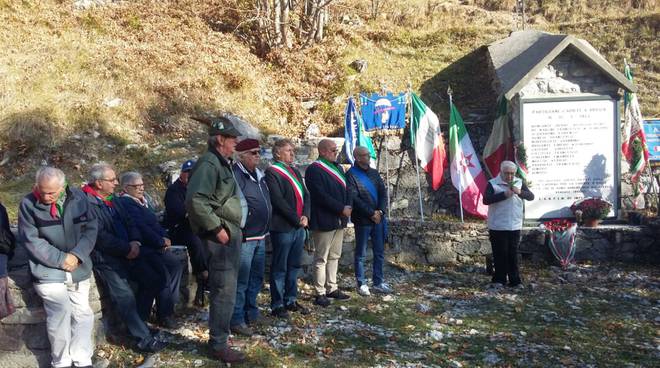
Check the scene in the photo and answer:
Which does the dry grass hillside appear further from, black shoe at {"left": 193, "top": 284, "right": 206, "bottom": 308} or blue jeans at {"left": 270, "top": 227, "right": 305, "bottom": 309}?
blue jeans at {"left": 270, "top": 227, "right": 305, "bottom": 309}

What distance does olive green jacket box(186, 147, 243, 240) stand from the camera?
4199 mm

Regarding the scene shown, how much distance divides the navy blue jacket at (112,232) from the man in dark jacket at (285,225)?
1435 millimetres

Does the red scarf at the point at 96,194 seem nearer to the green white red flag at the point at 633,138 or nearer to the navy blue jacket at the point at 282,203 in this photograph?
the navy blue jacket at the point at 282,203

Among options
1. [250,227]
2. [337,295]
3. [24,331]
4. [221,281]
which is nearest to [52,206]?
[24,331]

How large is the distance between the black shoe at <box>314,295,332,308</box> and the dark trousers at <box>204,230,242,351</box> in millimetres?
2004

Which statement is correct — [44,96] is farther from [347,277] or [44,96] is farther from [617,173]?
[617,173]

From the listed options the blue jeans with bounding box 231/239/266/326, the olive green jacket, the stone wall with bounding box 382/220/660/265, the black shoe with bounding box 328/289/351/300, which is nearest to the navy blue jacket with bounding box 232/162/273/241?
the blue jeans with bounding box 231/239/266/326

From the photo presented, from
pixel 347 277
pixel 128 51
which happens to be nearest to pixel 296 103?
pixel 128 51

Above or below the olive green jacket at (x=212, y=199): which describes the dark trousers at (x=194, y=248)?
below

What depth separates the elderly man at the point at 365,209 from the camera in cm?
681

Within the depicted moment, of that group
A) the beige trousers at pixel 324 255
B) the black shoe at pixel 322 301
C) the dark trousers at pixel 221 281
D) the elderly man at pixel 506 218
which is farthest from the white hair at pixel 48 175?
the elderly man at pixel 506 218

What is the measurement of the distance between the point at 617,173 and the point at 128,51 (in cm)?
1068

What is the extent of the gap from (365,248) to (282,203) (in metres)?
1.72

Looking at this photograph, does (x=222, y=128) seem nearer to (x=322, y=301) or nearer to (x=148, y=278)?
(x=148, y=278)
